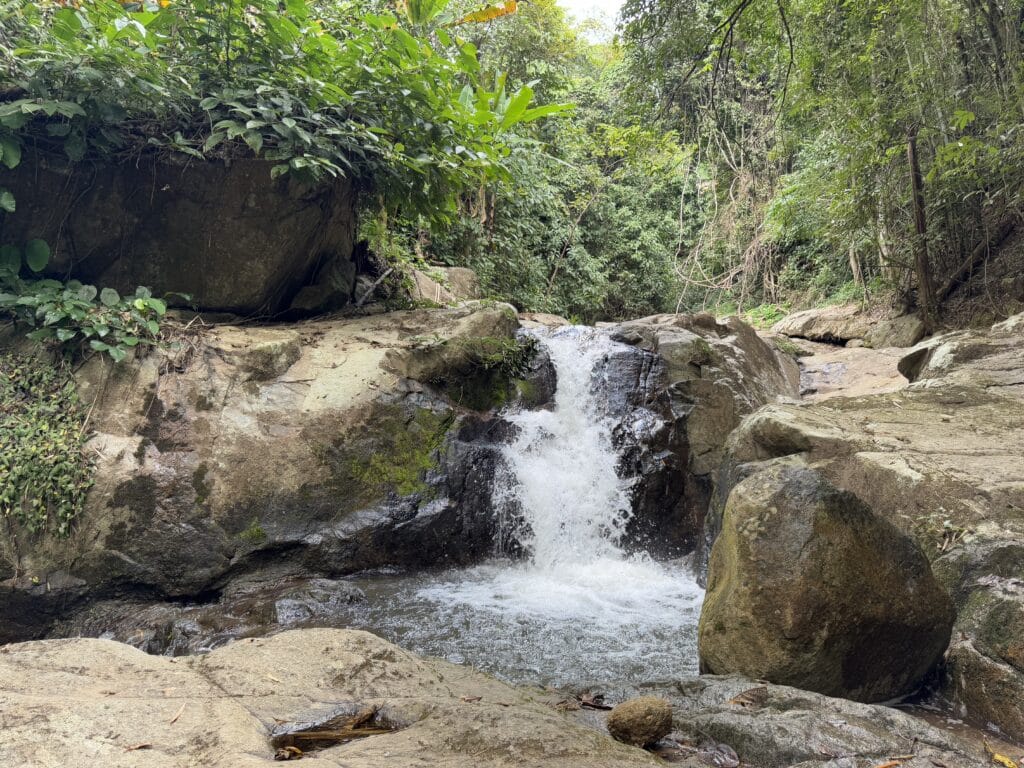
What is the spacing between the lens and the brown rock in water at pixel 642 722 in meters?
2.34

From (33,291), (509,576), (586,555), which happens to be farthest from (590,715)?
(33,291)

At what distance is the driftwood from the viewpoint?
9.86m

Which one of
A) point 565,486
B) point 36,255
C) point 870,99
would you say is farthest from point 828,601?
point 870,99

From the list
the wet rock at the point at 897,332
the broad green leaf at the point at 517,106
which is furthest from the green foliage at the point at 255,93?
the wet rock at the point at 897,332

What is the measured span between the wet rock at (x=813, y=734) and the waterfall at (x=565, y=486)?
3.56 m

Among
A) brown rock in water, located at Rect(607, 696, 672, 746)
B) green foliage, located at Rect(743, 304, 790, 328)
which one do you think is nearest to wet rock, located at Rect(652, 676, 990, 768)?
brown rock in water, located at Rect(607, 696, 672, 746)

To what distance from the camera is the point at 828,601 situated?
2928 mm

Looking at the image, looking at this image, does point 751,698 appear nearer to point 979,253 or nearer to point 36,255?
point 36,255

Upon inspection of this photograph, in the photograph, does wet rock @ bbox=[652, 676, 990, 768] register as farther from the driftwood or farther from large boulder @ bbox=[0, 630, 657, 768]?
the driftwood

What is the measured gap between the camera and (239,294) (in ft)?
21.1

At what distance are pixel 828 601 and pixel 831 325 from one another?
11958mm

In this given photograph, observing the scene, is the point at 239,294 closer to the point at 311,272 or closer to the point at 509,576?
the point at 311,272

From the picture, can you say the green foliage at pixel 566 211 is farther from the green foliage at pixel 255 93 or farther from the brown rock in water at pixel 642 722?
the brown rock in water at pixel 642 722

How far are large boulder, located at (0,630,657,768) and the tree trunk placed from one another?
998 cm
